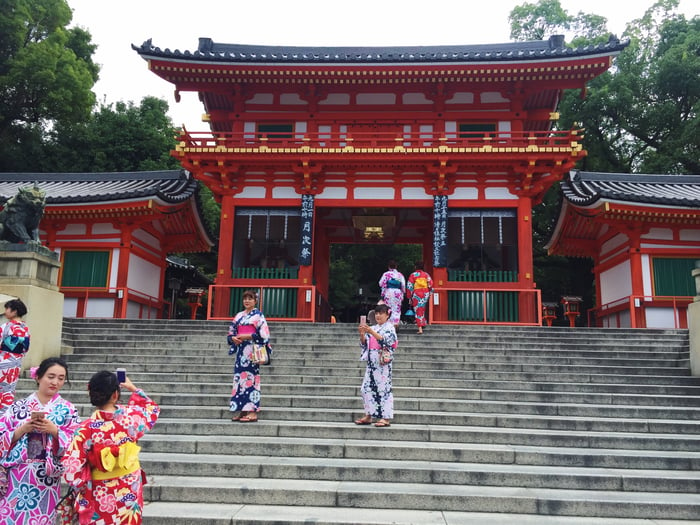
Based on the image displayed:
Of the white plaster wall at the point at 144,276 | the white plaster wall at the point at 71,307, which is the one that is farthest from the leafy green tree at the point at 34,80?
the white plaster wall at the point at 71,307

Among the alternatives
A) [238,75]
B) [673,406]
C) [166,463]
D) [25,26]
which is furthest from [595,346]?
[25,26]

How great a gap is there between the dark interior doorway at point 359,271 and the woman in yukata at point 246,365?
66.7ft

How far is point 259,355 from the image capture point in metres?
6.77

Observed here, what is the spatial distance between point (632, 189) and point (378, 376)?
1315 centimetres

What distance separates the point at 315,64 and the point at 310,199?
3781mm

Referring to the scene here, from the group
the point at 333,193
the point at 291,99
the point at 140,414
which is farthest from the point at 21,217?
the point at 291,99

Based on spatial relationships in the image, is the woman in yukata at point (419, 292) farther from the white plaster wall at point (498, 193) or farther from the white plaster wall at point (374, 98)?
the white plaster wall at point (374, 98)

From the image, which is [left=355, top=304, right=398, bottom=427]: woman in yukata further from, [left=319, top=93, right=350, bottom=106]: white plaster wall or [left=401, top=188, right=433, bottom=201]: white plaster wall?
[left=319, top=93, right=350, bottom=106]: white plaster wall

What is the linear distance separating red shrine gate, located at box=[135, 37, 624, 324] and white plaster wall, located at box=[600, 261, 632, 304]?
10.1 feet

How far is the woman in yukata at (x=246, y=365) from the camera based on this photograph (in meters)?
6.71

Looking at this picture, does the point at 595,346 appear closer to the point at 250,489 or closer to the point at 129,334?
the point at 250,489

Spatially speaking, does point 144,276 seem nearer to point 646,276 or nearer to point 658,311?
point 646,276

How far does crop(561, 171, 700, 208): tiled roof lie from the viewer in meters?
13.4

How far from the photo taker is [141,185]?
17672 mm
